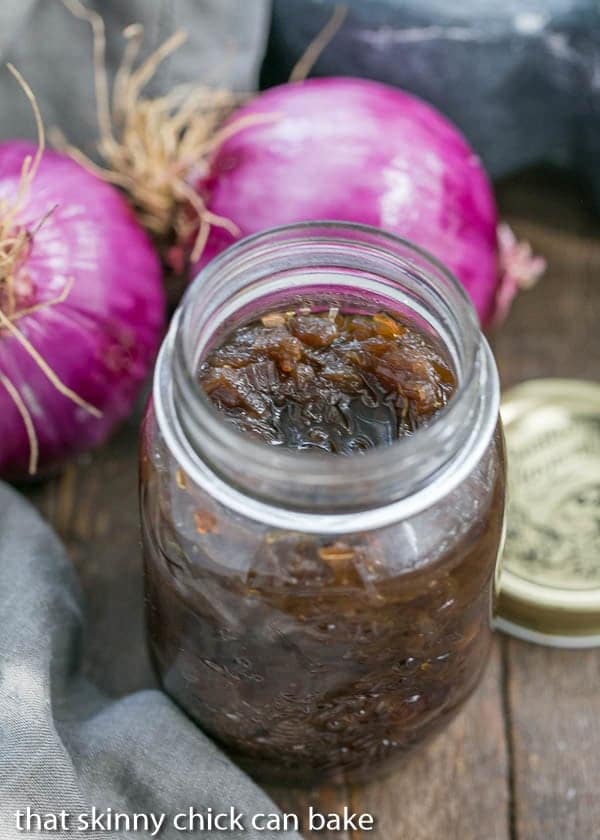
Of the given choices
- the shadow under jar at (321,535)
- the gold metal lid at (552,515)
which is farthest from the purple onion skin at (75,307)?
the gold metal lid at (552,515)

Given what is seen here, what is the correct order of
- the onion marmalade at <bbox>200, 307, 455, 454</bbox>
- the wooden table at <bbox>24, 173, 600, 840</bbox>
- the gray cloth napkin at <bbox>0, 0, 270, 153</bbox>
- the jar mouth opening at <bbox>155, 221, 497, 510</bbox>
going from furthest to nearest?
the gray cloth napkin at <bbox>0, 0, 270, 153</bbox>
the wooden table at <bbox>24, 173, 600, 840</bbox>
the onion marmalade at <bbox>200, 307, 455, 454</bbox>
the jar mouth opening at <bbox>155, 221, 497, 510</bbox>

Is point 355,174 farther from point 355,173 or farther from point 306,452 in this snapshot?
point 306,452

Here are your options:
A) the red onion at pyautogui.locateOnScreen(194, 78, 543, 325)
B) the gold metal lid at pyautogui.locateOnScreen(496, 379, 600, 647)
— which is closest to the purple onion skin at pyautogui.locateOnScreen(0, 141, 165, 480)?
the red onion at pyautogui.locateOnScreen(194, 78, 543, 325)

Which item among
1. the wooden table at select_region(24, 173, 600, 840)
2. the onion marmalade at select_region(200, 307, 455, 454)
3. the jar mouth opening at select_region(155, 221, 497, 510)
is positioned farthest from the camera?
the wooden table at select_region(24, 173, 600, 840)

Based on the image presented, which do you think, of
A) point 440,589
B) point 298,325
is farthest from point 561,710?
point 298,325

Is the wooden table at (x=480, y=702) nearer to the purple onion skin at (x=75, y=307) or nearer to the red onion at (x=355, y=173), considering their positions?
the purple onion skin at (x=75, y=307)

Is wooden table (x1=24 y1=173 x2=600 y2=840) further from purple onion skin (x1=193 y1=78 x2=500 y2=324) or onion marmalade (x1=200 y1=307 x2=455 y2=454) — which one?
onion marmalade (x1=200 y1=307 x2=455 y2=454)

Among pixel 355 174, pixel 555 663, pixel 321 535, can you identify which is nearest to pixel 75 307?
pixel 355 174

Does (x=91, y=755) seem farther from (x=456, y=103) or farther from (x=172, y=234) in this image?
(x=456, y=103)
